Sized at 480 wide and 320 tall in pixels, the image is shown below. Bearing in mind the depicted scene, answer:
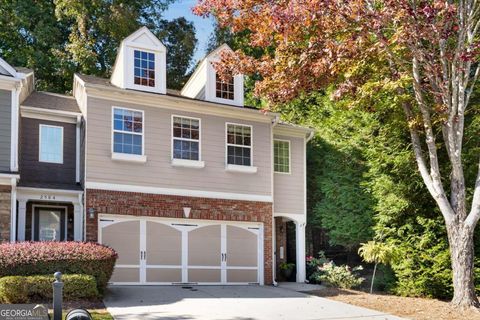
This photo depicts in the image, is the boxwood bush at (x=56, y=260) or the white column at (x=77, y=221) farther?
the white column at (x=77, y=221)

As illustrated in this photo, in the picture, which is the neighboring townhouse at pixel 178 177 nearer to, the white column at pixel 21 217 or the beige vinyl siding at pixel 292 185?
the beige vinyl siding at pixel 292 185

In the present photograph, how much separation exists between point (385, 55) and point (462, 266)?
5.56 meters

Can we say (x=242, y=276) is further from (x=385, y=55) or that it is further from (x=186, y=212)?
(x=385, y=55)

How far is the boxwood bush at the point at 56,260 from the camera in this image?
41.8 feet

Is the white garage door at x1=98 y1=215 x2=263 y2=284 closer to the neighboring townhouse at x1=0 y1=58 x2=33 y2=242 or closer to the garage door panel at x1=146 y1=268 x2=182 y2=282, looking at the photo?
the garage door panel at x1=146 y1=268 x2=182 y2=282

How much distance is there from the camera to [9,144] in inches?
601

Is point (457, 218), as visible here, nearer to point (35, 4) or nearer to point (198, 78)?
point (198, 78)

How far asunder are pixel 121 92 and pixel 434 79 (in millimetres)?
8669

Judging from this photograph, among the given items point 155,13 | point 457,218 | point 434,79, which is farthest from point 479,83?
point 155,13

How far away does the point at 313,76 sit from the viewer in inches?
573

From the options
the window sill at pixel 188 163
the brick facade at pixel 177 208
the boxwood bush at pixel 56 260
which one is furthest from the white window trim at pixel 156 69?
the boxwood bush at pixel 56 260

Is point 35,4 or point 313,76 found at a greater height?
point 35,4

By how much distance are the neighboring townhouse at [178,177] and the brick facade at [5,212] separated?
2.01 metres

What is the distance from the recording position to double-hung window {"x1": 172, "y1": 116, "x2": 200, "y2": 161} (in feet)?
57.3
